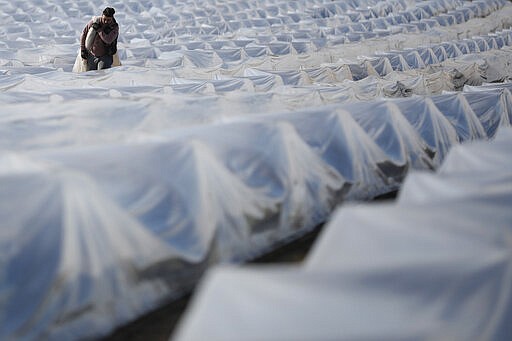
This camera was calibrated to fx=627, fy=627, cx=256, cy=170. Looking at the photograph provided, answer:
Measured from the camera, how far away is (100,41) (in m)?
13.8

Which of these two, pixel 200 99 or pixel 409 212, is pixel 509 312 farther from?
pixel 200 99

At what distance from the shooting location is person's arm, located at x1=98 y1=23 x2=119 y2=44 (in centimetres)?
1334

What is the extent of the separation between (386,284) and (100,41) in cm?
1142

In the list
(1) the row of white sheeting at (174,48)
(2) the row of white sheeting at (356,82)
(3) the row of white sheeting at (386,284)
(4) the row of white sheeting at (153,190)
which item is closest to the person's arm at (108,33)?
(2) the row of white sheeting at (356,82)

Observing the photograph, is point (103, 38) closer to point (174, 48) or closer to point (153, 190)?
point (174, 48)

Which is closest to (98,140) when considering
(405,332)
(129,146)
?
(129,146)

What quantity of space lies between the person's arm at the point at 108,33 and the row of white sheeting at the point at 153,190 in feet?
16.1

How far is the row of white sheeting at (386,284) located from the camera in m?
3.41

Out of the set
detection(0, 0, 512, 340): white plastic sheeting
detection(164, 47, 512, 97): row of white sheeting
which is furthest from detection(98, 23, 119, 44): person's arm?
detection(164, 47, 512, 97): row of white sheeting

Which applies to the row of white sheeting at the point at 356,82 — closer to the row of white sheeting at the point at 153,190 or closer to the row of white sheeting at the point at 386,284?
the row of white sheeting at the point at 153,190

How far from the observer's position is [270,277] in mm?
3619

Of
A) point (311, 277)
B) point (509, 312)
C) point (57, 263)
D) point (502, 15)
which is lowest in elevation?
point (502, 15)

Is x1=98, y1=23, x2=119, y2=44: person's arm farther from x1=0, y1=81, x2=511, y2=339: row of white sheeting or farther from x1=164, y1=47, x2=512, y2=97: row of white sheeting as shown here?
x1=0, y1=81, x2=511, y2=339: row of white sheeting

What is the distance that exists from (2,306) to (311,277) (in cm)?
283
